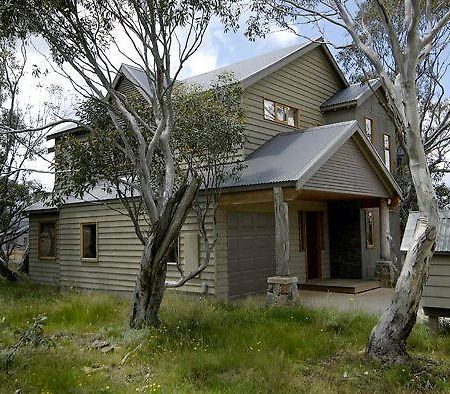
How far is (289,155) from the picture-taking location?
40.9ft

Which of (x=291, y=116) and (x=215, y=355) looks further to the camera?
(x=291, y=116)

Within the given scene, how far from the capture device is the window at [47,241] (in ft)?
59.3

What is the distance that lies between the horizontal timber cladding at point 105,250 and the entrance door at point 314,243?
213 inches

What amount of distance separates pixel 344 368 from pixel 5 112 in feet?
55.8

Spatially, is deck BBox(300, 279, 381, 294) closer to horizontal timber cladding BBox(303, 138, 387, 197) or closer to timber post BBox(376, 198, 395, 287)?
timber post BBox(376, 198, 395, 287)

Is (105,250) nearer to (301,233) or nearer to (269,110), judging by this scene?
(301,233)

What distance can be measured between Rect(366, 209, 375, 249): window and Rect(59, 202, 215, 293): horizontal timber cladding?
292 inches

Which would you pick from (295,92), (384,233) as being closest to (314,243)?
(384,233)

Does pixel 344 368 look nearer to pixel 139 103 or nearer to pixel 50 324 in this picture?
pixel 50 324

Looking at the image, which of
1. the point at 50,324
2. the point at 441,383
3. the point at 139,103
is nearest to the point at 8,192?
the point at 139,103

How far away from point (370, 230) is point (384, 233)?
197 cm

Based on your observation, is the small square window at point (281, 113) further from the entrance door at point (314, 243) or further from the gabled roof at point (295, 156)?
the entrance door at point (314, 243)

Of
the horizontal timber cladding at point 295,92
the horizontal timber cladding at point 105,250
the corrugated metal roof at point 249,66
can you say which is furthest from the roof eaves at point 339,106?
the horizontal timber cladding at point 105,250

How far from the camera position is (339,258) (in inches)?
677
